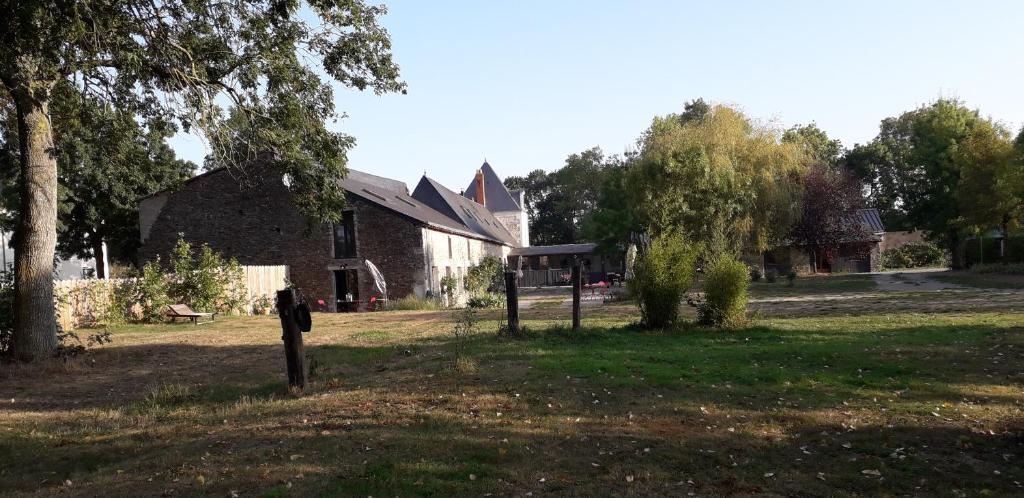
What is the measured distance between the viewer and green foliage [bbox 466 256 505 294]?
30.5 m

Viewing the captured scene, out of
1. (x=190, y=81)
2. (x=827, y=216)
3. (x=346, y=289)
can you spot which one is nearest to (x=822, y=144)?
(x=827, y=216)

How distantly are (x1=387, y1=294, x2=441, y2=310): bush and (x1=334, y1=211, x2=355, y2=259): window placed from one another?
328 centimetres

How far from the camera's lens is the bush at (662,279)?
40.3 ft

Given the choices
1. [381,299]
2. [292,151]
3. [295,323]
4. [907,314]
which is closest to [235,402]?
[295,323]

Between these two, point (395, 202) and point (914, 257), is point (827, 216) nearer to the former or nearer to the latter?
point (914, 257)

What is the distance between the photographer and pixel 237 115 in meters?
11.8

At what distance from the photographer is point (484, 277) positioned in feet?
106

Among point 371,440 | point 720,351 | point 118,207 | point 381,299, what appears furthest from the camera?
point 118,207

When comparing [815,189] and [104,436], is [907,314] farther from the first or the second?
[815,189]

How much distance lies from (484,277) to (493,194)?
32430 mm

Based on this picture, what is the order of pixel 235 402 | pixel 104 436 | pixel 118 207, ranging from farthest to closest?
1. pixel 118 207
2. pixel 235 402
3. pixel 104 436

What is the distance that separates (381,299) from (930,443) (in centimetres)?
2412

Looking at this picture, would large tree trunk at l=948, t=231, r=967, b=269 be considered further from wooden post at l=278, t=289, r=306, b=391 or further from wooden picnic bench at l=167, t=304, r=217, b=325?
wooden post at l=278, t=289, r=306, b=391


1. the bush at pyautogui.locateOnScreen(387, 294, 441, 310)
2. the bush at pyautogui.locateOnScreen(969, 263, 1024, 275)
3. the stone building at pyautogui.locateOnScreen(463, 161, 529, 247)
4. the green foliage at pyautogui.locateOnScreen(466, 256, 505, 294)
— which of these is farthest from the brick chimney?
the bush at pyautogui.locateOnScreen(969, 263, 1024, 275)
